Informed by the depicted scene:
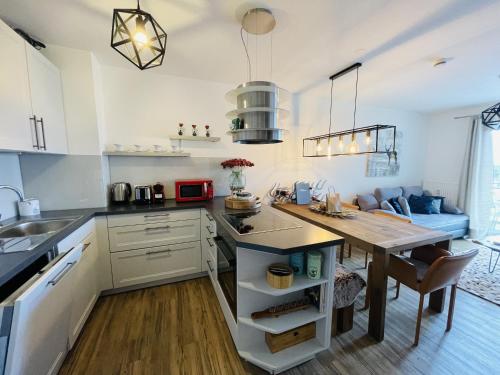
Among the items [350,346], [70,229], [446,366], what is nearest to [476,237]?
[446,366]

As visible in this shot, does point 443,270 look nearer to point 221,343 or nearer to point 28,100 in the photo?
point 221,343

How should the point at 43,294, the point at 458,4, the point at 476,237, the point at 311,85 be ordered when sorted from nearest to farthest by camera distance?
1. the point at 43,294
2. the point at 458,4
3. the point at 311,85
4. the point at 476,237

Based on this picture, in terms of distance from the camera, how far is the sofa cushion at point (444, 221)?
11.6 ft

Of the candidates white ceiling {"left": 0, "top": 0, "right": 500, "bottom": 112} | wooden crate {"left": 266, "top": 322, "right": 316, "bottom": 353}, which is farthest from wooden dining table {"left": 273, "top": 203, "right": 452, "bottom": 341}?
white ceiling {"left": 0, "top": 0, "right": 500, "bottom": 112}

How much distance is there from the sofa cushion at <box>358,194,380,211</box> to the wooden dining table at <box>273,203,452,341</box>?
67.5 inches

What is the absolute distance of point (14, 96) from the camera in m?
1.45

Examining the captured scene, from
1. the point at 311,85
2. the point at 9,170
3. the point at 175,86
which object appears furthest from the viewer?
the point at 311,85

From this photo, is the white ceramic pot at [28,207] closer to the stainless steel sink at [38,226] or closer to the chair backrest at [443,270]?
the stainless steel sink at [38,226]

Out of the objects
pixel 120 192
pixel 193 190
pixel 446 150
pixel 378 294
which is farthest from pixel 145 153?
pixel 446 150

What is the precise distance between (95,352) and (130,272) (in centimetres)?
75

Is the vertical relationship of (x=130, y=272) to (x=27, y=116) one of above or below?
below

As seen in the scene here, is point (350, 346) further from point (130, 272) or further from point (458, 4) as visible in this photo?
point (458, 4)

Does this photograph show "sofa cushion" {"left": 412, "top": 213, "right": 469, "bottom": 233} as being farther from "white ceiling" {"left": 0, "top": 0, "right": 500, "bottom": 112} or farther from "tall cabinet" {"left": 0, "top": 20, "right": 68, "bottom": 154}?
"tall cabinet" {"left": 0, "top": 20, "right": 68, "bottom": 154}

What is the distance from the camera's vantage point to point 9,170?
1.88 m
